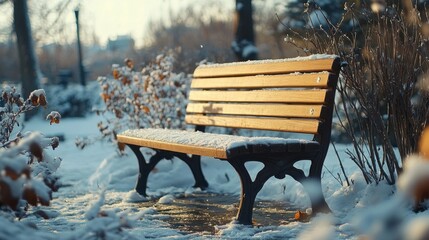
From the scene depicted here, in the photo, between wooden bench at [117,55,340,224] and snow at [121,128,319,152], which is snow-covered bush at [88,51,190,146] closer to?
wooden bench at [117,55,340,224]

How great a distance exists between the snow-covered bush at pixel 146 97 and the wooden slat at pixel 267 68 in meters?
1.10

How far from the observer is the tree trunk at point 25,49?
14562mm

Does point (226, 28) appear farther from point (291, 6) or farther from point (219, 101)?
point (219, 101)

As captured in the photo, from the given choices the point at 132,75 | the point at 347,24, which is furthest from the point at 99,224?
the point at 347,24

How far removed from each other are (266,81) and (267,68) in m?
0.09

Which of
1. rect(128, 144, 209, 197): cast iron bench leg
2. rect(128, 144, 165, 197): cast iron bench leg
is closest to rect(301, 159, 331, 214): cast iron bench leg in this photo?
rect(128, 144, 209, 197): cast iron bench leg

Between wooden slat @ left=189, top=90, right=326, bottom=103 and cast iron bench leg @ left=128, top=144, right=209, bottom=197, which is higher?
wooden slat @ left=189, top=90, right=326, bottom=103

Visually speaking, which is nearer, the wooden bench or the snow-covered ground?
the snow-covered ground

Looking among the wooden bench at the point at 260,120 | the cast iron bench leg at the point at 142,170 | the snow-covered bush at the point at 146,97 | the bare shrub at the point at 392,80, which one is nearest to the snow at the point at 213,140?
the wooden bench at the point at 260,120

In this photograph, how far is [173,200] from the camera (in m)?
5.29

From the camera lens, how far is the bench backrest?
13.3ft

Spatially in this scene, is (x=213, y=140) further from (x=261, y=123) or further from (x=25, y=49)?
(x=25, y=49)

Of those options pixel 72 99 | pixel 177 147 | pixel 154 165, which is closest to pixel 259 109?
pixel 177 147

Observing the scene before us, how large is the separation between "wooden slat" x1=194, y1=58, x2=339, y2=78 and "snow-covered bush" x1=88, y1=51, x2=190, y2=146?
1.10 meters
